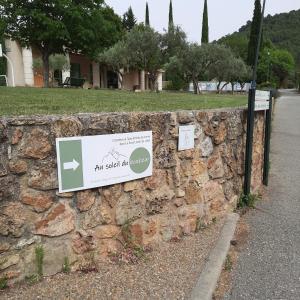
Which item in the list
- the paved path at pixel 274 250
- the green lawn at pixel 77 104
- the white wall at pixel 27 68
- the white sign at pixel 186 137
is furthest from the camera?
the white wall at pixel 27 68

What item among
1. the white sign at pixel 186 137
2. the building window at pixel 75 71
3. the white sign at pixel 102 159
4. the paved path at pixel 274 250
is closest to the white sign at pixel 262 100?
→ the paved path at pixel 274 250

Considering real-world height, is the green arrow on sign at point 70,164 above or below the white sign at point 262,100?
below

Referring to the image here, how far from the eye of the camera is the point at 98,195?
356 centimetres

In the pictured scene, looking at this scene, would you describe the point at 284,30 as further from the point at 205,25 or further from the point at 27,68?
the point at 27,68

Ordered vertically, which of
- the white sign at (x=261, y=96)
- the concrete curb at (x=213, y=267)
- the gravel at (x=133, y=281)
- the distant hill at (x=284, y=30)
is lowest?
the concrete curb at (x=213, y=267)

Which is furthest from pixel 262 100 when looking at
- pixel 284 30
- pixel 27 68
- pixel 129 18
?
pixel 284 30

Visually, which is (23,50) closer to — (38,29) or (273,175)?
(38,29)

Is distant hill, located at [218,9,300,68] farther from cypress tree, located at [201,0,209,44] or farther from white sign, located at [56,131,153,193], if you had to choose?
white sign, located at [56,131,153,193]

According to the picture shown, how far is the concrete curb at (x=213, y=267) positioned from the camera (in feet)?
11.0

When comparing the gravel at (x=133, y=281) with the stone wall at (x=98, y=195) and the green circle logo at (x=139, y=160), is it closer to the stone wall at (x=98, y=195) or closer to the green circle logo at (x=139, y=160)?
the stone wall at (x=98, y=195)

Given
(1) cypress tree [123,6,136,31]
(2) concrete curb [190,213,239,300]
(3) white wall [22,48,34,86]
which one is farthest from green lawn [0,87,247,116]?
(1) cypress tree [123,6,136,31]

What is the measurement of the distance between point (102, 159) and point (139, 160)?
0.47 meters

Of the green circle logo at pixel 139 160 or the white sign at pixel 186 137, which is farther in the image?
the white sign at pixel 186 137

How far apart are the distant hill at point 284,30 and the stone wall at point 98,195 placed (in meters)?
106
